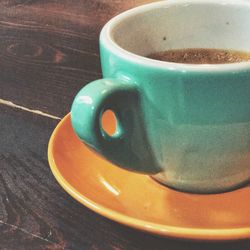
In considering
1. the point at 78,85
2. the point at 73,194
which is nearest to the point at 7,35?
the point at 78,85

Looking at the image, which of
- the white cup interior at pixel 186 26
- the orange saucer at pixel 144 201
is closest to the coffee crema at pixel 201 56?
the white cup interior at pixel 186 26

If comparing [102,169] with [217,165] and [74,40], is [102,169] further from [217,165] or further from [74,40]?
[74,40]

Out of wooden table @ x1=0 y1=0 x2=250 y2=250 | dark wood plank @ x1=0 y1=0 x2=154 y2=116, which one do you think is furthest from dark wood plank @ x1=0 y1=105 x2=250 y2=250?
dark wood plank @ x1=0 y1=0 x2=154 y2=116

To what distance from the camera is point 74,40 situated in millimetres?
822

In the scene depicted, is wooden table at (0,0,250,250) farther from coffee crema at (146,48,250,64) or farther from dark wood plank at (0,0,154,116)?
coffee crema at (146,48,250,64)

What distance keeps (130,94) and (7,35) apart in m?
0.53

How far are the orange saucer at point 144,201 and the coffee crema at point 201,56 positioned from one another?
0.43ft

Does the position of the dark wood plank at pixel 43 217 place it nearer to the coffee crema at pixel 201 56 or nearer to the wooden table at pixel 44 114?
the wooden table at pixel 44 114

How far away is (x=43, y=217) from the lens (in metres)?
0.43

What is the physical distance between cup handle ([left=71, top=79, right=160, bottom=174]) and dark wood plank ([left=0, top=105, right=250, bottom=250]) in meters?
0.06

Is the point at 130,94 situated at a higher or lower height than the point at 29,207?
higher

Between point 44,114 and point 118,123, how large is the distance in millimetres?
206

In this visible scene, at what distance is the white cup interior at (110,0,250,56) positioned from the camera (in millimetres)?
508

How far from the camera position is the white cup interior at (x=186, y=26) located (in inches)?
20.0
